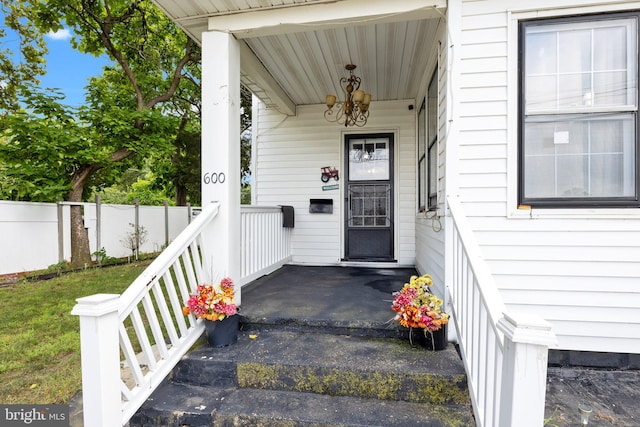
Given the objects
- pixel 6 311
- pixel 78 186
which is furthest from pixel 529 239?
pixel 78 186

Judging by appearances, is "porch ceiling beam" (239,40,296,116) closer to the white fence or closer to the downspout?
the downspout

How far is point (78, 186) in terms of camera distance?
650 cm

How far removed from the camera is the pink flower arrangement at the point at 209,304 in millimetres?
2203

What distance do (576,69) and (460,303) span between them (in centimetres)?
183

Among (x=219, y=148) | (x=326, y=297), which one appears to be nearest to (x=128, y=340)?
(x=219, y=148)

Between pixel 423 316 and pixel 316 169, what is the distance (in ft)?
10.7

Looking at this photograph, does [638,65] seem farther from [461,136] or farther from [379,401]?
[379,401]

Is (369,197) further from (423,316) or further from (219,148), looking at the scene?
(423,316)

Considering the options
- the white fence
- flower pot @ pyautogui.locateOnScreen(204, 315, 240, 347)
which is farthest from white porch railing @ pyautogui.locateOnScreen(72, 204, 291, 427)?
the white fence

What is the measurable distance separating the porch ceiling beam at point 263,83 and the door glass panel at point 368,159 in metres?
1.14

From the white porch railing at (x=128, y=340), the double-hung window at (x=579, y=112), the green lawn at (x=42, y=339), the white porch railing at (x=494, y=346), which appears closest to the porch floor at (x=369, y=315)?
→ the white porch railing at (x=494, y=346)

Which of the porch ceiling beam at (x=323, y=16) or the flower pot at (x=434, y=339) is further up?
the porch ceiling beam at (x=323, y=16)

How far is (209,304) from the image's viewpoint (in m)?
2.21

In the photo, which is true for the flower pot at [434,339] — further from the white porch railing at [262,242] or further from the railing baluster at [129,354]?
the white porch railing at [262,242]
